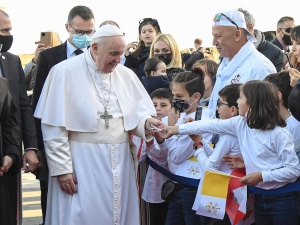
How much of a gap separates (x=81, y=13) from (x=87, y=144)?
180 cm

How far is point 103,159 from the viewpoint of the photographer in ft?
19.7

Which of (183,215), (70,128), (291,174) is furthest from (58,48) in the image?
(291,174)

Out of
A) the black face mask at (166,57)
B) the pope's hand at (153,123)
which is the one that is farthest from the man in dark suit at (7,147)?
the black face mask at (166,57)

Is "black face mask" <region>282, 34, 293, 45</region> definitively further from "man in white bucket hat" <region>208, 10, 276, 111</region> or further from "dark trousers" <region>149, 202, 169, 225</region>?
"dark trousers" <region>149, 202, 169, 225</region>

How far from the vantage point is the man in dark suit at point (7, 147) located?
18.7 feet

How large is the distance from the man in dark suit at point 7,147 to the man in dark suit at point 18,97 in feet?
1.12

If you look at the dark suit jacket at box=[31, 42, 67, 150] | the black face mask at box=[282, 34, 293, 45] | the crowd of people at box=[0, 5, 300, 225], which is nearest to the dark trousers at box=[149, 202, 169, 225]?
the crowd of people at box=[0, 5, 300, 225]

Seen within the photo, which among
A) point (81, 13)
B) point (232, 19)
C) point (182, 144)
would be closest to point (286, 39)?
point (232, 19)

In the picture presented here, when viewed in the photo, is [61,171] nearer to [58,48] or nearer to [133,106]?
[133,106]

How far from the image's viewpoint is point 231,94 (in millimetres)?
5793

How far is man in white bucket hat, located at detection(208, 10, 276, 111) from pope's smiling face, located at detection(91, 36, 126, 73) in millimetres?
1061

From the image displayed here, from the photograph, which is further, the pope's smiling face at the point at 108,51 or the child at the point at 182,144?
the child at the point at 182,144

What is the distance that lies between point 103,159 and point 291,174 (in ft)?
5.22

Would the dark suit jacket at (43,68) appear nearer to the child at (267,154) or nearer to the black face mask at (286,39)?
the child at (267,154)
